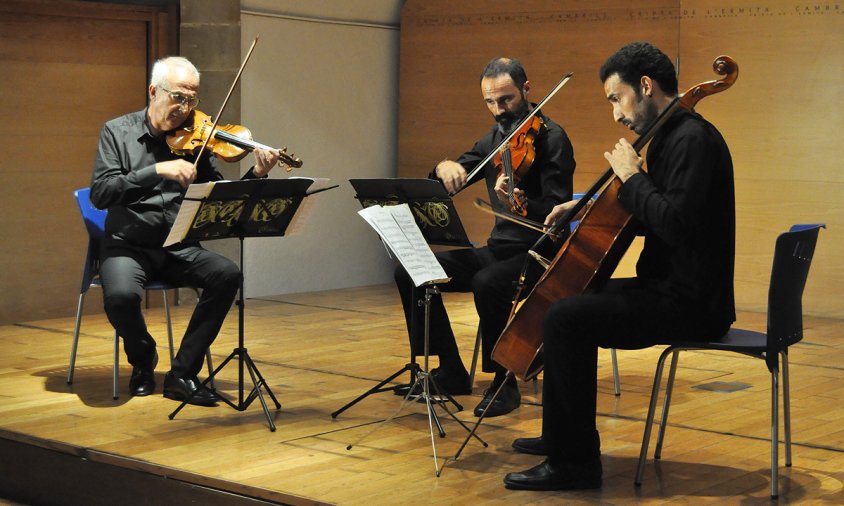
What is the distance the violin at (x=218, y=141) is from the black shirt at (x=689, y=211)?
1.40 metres

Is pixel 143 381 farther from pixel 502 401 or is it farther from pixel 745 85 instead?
pixel 745 85

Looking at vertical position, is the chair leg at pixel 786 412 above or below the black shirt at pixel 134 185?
below

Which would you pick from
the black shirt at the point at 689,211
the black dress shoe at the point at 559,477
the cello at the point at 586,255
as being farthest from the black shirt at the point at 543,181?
the black dress shoe at the point at 559,477

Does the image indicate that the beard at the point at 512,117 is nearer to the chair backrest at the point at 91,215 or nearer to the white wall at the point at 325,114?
the chair backrest at the point at 91,215

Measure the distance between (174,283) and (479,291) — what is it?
1132 mm

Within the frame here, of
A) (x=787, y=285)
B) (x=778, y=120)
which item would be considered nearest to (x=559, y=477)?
(x=787, y=285)

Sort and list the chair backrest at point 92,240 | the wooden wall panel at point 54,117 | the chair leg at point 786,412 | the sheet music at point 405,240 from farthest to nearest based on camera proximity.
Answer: the wooden wall panel at point 54,117 → the chair backrest at point 92,240 → the sheet music at point 405,240 → the chair leg at point 786,412

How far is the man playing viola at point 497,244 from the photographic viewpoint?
13.4 ft

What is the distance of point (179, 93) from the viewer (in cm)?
421

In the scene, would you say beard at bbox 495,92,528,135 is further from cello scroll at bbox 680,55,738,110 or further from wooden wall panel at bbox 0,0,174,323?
wooden wall panel at bbox 0,0,174,323

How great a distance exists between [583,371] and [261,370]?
6.46 ft

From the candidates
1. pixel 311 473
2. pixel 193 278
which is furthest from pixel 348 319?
pixel 311 473

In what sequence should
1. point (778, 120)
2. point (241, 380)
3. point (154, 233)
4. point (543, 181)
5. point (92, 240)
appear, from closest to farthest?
point (241, 380), point (543, 181), point (154, 233), point (92, 240), point (778, 120)

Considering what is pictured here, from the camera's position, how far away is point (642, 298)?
3166 mm
